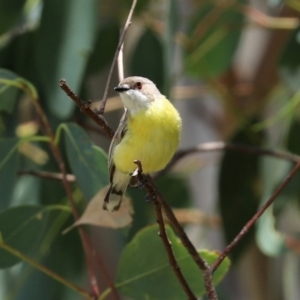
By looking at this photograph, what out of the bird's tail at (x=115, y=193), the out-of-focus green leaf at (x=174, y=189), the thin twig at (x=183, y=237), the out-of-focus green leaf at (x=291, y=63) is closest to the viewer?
the thin twig at (x=183, y=237)

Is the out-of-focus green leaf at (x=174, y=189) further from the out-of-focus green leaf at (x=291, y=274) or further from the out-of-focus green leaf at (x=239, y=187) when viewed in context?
Result: the out-of-focus green leaf at (x=291, y=274)

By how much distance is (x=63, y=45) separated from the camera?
2.88 ft

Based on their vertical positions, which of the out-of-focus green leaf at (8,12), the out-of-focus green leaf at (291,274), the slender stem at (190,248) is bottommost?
the out-of-focus green leaf at (291,274)

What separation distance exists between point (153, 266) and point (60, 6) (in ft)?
1.42

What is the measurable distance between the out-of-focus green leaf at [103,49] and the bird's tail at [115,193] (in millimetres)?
355

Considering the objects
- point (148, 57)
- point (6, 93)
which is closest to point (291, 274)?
point (148, 57)

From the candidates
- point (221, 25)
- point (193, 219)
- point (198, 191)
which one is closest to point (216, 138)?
point (198, 191)

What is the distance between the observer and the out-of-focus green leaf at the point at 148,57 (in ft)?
3.41

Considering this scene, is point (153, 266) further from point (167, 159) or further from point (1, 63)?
point (1, 63)

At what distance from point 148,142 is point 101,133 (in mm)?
305

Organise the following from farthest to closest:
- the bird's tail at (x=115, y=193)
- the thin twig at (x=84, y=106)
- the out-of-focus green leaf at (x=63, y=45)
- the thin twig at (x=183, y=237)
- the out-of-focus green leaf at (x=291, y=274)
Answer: the out-of-focus green leaf at (x=291, y=274)
the out-of-focus green leaf at (x=63, y=45)
the bird's tail at (x=115, y=193)
the thin twig at (x=183, y=237)
the thin twig at (x=84, y=106)

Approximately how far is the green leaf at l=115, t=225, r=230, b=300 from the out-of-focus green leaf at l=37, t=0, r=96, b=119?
225 mm

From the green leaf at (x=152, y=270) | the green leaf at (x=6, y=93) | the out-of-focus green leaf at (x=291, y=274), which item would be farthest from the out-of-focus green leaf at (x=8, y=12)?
the out-of-focus green leaf at (x=291, y=274)

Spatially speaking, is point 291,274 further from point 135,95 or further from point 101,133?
point 135,95
